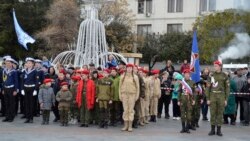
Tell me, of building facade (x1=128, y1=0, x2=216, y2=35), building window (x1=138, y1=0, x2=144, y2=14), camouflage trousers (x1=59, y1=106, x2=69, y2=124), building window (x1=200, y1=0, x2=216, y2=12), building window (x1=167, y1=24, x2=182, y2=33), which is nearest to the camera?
camouflage trousers (x1=59, y1=106, x2=69, y2=124)

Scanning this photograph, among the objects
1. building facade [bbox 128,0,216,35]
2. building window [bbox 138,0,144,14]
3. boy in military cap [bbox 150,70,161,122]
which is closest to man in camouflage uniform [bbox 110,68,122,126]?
boy in military cap [bbox 150,70,161,122]

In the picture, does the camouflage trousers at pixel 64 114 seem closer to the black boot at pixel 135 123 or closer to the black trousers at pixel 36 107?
the black trousers at pixel 36 107

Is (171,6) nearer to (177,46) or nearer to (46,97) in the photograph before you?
(177,46)

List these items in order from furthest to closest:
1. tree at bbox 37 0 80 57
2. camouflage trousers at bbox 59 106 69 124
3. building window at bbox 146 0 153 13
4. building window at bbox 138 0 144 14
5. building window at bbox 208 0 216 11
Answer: building window at bbox 138 0 144 14 < building window at bbox 146 0 153 13 < building window at bbox 208 0 216 11 < tree at bbox 37 0 80 57 < camouflage trousers at bbox 59 106 69 124

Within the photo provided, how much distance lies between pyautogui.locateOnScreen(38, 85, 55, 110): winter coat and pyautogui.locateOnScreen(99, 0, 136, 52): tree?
25990mm

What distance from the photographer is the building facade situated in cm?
5069

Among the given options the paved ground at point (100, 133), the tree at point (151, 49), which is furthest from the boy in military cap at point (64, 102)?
the tree at point (151, 49)

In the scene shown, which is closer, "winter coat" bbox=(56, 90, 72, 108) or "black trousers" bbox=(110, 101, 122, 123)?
"winter coat" bbox=(56, 90, 72, 108)

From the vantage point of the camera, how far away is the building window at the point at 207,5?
49494 millimetres

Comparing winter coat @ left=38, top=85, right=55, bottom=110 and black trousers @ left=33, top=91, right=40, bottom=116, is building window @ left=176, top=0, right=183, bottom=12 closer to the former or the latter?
A: black trousers @ left=33, top=91, right=40, bottom=116

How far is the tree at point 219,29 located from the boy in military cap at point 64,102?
63.3 feet

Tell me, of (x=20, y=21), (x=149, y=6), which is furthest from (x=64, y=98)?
(x=149, y=6)

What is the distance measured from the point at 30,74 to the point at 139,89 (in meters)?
3.39

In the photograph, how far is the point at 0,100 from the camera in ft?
49.8
